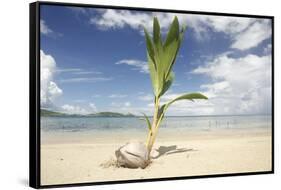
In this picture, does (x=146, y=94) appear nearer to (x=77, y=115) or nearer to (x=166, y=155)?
(x=166, y=155)

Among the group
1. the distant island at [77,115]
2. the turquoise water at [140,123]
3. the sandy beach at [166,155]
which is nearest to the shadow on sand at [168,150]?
the sandy beach at [166,155]

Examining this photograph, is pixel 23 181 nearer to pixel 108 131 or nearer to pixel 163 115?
pixel 108 131

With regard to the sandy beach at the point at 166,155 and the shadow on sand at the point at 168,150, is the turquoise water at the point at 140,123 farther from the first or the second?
the shadow on sand at the point at 168,150

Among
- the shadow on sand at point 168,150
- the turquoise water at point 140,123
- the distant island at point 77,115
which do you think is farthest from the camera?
the shadow on sand at point 168,150

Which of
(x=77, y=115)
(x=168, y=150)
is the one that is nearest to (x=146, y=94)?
(x=168, y=150)

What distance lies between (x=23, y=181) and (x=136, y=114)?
1332 millimetres

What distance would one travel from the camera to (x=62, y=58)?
6.15m

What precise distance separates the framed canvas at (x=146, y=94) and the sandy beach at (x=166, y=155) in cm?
1

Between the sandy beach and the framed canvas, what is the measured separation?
0.01m

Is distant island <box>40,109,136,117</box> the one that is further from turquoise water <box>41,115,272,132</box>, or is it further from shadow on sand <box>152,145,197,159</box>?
shadow on sand <box>152,145,197,159</box>

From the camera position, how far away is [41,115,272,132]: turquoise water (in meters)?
6.13

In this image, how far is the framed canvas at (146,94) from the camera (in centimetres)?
609

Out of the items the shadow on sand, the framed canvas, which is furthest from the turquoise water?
the shadow on sand

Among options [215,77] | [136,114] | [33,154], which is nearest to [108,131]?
[136,114]
